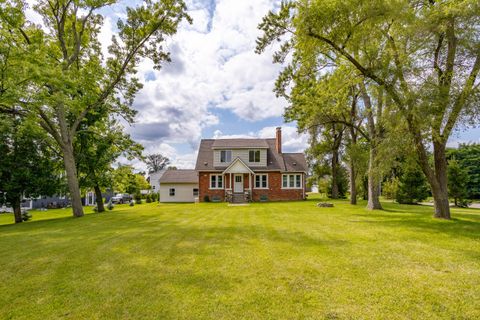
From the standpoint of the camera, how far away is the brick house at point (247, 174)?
87.7 ft

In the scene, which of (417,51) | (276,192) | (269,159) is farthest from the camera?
(269,159)

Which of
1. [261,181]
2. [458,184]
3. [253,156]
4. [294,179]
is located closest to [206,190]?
[261,181]

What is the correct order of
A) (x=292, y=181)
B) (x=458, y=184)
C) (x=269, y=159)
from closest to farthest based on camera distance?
1. (x=458, y=184)
2. (x=292, y=181)
3. (x=269, y=159)

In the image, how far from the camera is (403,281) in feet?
14.8

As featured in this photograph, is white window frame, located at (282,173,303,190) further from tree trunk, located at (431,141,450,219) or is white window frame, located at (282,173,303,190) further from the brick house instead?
tree trunk, located at (431,141,450,219)

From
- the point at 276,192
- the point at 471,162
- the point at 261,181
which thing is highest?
the point at 471,162

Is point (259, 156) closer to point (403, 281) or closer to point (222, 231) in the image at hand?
point (222, 231)

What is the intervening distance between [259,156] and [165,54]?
14.3m

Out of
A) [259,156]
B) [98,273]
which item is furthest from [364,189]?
[98,273]

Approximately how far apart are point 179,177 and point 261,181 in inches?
447

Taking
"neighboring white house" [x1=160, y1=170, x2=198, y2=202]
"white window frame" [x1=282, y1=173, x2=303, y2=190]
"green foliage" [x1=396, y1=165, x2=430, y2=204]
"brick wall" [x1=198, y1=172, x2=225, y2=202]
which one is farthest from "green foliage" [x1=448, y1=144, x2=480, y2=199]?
"neighboring white house" [x1=160, y1=170, x2=198, y2=202]

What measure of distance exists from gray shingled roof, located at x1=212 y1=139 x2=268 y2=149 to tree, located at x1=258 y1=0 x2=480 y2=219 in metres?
17.3

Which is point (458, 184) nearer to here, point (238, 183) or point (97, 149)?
point (238, 183)

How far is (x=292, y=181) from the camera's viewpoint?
27875 millimetres
